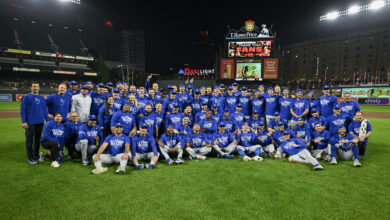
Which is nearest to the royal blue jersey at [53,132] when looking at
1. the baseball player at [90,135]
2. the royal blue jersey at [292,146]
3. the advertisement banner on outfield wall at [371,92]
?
the baseball player at [90,135]

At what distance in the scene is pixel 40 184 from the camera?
4789 mm

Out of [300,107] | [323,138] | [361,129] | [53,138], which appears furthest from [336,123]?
[53,138]

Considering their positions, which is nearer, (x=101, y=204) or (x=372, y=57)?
(x=101, y=204)

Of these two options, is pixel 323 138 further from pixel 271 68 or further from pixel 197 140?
pixel 271 68

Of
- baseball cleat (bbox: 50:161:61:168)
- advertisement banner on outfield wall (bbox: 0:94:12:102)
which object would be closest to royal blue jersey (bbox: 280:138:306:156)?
baseball cleat (bbox: 50:161:61:168)

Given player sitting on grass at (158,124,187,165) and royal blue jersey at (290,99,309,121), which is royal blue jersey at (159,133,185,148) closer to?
player sitting on grass at (158,124,187,165)

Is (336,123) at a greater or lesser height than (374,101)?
greater

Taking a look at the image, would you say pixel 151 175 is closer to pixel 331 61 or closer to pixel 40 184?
pixel 40 184

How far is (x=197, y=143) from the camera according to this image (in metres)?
7.29

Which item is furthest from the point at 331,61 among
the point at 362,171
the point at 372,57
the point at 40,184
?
the point at 40,184

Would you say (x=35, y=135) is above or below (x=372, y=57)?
below

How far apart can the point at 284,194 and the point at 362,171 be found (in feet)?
10.3

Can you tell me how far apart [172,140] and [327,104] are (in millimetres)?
6686

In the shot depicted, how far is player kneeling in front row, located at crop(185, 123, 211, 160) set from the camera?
7.16 metres
